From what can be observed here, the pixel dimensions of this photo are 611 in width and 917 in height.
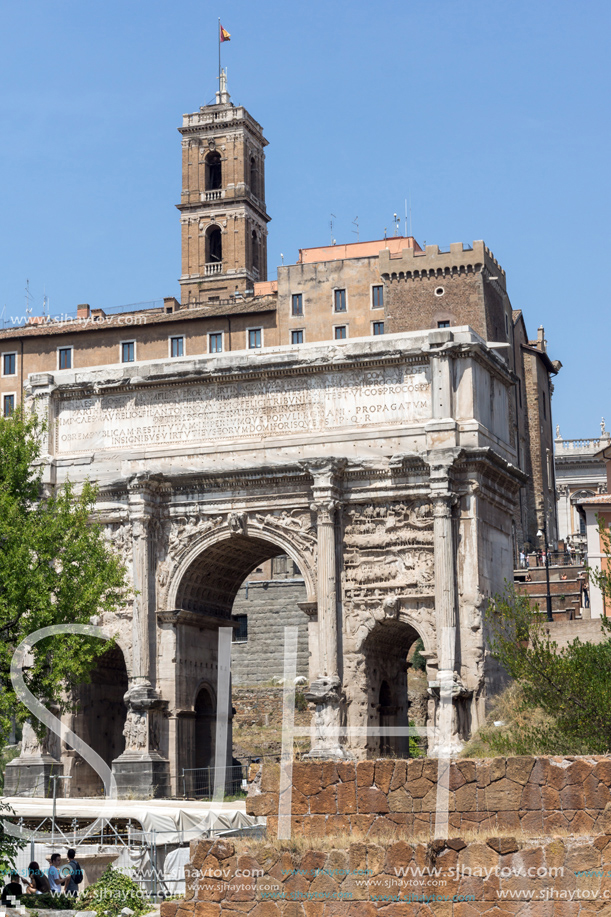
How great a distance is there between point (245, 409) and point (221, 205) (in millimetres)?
44677

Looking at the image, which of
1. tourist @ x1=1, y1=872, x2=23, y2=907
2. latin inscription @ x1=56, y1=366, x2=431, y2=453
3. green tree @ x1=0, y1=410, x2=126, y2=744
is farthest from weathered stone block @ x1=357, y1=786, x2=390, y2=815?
latin inscription @ x1=56, y1=366, x2=431, y2=453

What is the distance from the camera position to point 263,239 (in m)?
80.4

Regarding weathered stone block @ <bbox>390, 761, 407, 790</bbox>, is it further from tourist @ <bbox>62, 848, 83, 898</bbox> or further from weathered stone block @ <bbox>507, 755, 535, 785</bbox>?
tourist @ <bbox>62, 848, 83, 898</bbox>

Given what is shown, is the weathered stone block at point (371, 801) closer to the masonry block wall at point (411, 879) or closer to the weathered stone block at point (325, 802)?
the weathered stone block at point (325, 802)

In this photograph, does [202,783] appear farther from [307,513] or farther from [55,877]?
[55,877]

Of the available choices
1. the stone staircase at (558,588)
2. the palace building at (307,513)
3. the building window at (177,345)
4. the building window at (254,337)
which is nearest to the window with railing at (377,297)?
the building window at (254,337)

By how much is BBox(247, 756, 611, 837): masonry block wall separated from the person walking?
5.55m

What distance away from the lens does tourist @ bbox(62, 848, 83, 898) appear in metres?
20.7

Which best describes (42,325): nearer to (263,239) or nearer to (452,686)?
(263,239)

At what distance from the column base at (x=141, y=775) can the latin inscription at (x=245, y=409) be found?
26.0ft

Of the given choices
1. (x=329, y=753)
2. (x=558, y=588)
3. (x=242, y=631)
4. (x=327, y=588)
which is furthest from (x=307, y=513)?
(x=242, y=631)

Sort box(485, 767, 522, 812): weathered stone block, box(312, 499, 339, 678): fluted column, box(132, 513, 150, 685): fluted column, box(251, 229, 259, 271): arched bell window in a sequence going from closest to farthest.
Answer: box(485, 767, 522, 812): weathered stone block
box(312, 499, 339, 678): fluted column
box(132, 513, 150, 685): fluted column
box(251, 229, 259, 271): arched bell window

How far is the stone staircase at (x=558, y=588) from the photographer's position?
48406mm

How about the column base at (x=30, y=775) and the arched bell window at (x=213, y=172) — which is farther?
the arched bell window at (x=213, y=172)
